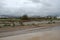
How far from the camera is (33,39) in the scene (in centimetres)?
1447
